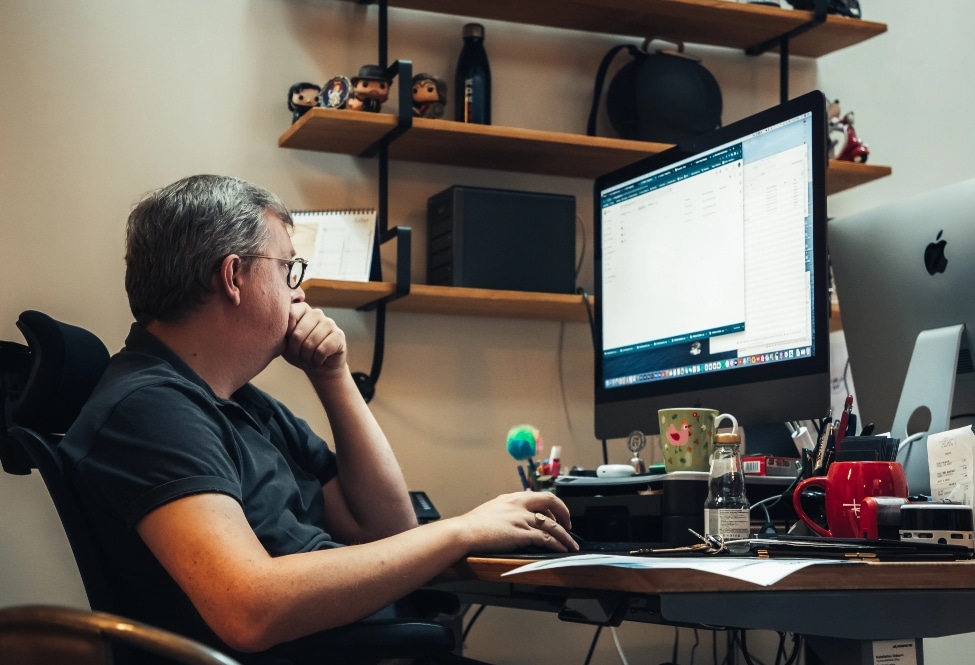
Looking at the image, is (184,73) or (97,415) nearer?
(97,415)

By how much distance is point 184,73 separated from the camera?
2480 millimetres

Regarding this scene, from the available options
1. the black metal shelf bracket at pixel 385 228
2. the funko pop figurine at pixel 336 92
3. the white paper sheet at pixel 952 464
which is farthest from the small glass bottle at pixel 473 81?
the white paper sheet at pixel 952 464

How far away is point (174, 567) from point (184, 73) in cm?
156

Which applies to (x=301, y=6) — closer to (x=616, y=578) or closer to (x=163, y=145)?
(x=163, y=145)

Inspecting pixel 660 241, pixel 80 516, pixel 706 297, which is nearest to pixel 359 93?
pixel 660 241

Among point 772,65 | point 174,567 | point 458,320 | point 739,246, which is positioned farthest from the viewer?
point 772,65

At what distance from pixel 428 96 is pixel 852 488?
1409 millimetres

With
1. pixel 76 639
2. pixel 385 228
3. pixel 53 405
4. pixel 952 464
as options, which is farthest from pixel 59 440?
pixel 385 228

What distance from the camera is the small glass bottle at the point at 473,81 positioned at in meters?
2.56

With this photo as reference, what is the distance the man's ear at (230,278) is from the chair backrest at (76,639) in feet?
2.57

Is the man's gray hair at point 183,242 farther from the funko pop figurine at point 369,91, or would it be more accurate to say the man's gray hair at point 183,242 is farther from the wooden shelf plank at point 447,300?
the funko pop figurine at point 369,91

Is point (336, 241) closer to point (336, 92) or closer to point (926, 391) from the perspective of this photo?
point (336, 92)

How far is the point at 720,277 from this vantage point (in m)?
1.90

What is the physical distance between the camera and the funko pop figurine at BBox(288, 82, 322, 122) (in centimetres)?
246
